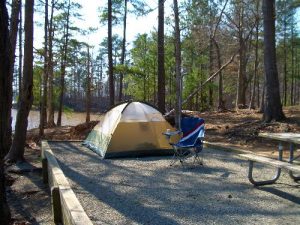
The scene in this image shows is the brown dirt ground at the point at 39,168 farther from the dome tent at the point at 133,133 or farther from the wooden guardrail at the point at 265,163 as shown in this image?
the wooden guardrail at the point at 265,163

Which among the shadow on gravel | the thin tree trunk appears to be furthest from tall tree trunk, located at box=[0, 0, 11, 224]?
the thin tree trunk

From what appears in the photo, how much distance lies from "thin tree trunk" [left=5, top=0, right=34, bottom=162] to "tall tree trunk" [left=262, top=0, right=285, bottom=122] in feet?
22.8

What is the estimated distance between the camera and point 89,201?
5.22 meters

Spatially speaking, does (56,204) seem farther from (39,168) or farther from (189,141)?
(39,168)

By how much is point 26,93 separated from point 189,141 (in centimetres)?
478

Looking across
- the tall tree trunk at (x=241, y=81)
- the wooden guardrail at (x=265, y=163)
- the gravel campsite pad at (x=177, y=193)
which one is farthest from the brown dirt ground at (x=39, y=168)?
the tall tree trunk at (x=241, y=81)

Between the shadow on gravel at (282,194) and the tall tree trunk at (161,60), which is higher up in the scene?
the tall tree trunk at (161,60)

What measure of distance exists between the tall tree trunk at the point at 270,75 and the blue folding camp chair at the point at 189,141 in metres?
4.14

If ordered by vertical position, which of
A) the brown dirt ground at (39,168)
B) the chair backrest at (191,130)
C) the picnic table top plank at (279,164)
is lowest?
the brown dirt ground at (39,168)

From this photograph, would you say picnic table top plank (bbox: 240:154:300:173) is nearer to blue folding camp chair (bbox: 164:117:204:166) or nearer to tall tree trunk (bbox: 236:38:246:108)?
blue folding camp chair (bbox: 164:117:204:166)

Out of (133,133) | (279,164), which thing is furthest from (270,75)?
(279,164)

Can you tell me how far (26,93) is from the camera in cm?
1029

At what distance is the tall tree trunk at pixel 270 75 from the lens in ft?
39.4

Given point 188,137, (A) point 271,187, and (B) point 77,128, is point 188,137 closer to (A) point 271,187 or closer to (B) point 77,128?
(A) point 271,187
